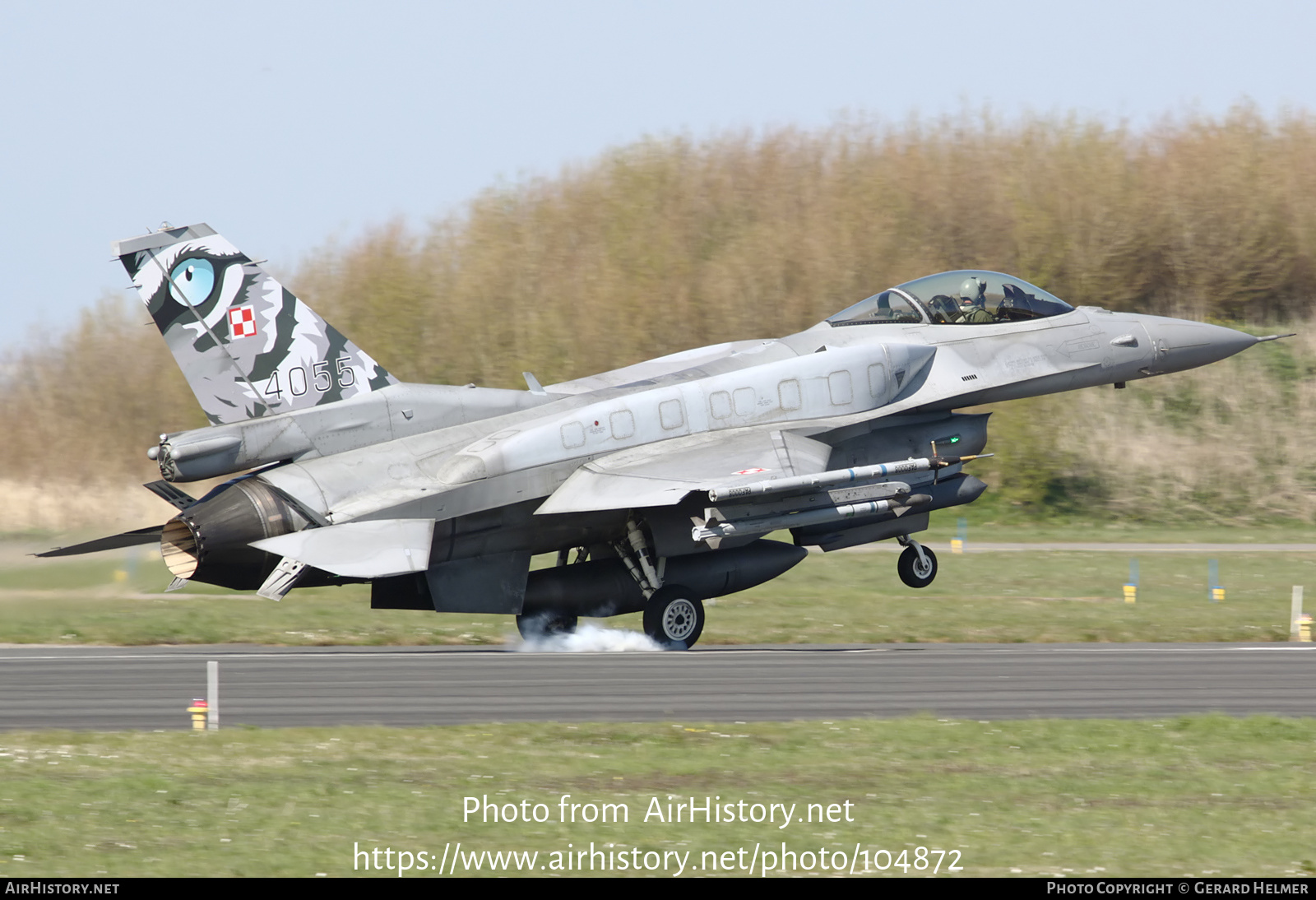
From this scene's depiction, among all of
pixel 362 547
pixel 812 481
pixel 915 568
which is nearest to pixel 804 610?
pixel 915 568

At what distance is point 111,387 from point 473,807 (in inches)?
1492

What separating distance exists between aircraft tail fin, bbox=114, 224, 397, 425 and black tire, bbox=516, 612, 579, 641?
151 inches

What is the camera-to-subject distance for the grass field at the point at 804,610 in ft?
58.7

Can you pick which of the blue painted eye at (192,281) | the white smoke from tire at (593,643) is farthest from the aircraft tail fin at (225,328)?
the white smoke from tire at (593,643)

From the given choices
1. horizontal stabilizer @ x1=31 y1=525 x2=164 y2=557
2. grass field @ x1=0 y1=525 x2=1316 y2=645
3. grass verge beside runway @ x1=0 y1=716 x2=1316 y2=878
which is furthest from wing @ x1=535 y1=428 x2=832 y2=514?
grass verge beside runway @ x1=0 y1=716 x2=1316 y2=878

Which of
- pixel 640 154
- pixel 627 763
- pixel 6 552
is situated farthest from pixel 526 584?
pixel 640 154

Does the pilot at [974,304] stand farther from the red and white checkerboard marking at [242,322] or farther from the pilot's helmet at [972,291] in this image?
the red and white checkerboard marking at [242,322]

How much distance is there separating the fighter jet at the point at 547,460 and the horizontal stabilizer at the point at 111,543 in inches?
0.9

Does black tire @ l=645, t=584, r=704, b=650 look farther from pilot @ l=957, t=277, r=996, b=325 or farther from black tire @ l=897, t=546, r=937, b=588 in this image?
pilot @ l=957, t=277, r=996, b=325

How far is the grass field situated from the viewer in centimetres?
1791

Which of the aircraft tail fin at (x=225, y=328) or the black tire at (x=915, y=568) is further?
the black tire at (x=915, y=568)

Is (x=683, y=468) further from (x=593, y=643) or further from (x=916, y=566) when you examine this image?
(x=916, y=566)
